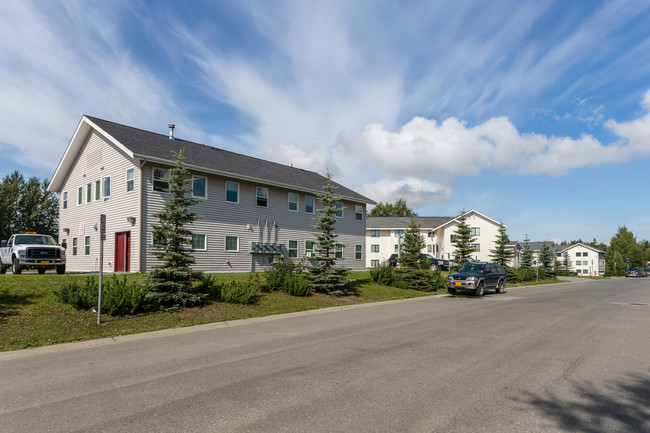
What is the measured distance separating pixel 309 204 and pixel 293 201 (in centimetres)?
158

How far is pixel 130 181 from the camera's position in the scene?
21.7 metres

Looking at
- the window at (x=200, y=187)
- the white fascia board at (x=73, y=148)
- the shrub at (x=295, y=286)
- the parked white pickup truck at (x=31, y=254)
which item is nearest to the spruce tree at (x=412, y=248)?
the shrub at (x=295, y=286)

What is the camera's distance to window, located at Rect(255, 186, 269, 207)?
2633cm

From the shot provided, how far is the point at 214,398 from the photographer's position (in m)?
5.22

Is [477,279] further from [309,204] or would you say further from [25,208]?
[25,208]

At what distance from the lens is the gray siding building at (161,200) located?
2117 cm

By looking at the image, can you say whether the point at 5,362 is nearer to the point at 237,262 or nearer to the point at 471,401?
the point at 471,401

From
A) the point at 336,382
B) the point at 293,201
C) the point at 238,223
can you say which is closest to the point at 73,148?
the point at 238,223

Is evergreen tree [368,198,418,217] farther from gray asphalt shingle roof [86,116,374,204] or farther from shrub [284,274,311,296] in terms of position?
shrub [284,274,311,296]

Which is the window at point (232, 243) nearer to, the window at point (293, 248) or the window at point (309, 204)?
the window at point (293, 248)

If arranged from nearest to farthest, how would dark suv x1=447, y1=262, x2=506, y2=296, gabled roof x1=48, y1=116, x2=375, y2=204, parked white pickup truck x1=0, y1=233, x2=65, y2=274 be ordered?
parked white pickup truck x1=0, y1=233, x2=65, y2=274, dark suv x1=447, y1=262, x2=506, y2=296, gabled roof x1=48, y1=116, x2=375, y2=204

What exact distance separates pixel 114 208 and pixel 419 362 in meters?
20.9

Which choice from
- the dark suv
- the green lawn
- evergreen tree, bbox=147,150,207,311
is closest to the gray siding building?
the green lawn

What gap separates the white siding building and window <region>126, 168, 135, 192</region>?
42.8 m
